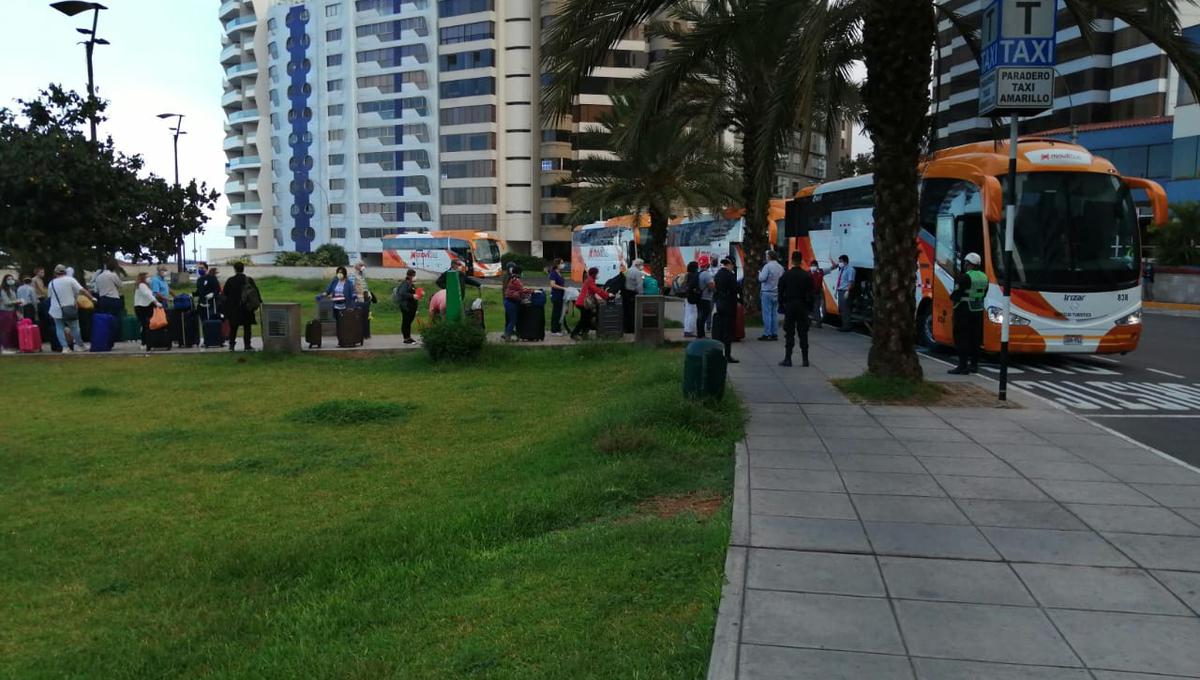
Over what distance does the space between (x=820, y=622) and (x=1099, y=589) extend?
1619 mm

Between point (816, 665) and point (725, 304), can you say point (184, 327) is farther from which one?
point (816, 665)

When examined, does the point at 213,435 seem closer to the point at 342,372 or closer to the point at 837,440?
the point at 342,372

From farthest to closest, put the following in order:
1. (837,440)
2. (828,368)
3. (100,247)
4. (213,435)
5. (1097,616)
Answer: (100,247) → (828,368) → (213,435) → (837,440) → (1097,616)

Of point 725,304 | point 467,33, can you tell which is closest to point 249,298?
point 725,304

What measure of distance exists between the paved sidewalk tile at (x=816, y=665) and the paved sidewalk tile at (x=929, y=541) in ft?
4.82

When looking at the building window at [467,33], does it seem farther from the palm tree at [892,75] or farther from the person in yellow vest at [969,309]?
the palm tree at [892,75]

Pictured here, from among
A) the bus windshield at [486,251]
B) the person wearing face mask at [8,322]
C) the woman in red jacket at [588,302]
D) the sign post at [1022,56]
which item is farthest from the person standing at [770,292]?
the bus windshield at [486,251]

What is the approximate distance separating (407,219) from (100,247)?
63.2 m

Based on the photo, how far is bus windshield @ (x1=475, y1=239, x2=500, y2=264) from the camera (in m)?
65.6

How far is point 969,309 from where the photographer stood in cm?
1252

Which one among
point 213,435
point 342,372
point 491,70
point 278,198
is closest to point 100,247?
point 342,372

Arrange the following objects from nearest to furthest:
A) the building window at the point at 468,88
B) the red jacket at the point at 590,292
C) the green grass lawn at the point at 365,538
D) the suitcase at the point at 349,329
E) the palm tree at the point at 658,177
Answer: the green grass lawn at the point at 365,538
the suitcase at the point at 349,329
the red jacket at the point at 590,292
the palm tree at the point at 658,177
the building window at the point at 468,88

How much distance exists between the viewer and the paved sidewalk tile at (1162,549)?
4.89 m

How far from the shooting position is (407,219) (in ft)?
281
